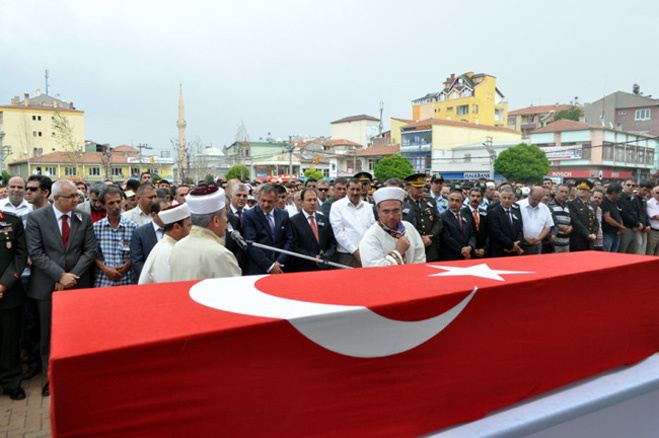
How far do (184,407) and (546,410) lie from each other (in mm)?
1716

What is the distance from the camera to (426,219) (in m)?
6.81

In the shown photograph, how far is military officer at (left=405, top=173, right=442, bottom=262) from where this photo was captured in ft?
22.2

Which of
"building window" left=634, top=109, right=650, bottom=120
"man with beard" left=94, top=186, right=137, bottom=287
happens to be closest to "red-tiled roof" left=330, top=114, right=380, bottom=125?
"building window" left=634, top=109, right=650, bottom=120

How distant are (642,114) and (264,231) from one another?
69983 mm

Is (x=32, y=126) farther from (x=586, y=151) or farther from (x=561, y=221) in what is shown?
(x=561, y=221)

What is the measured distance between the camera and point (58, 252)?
4426 mm

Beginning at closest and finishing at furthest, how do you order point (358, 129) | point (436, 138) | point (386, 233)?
point (386, 233) → point (436, 138) → point (358, 129)

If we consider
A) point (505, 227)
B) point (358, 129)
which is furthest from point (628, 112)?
point (505, 227)

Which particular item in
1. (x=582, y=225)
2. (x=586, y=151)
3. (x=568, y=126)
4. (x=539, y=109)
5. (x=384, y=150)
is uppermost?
(x=539, y=109)

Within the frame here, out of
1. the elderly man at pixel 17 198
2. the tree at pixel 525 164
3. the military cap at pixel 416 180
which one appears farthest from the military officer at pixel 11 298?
the tree at pixel 525 164

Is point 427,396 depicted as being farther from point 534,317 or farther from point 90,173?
point 90,173

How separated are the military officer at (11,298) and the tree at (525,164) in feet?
148

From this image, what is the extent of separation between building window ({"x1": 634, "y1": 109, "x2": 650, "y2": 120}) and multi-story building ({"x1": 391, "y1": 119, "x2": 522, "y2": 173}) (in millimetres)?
17519

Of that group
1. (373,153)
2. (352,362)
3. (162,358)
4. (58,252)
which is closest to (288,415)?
(352,362)
